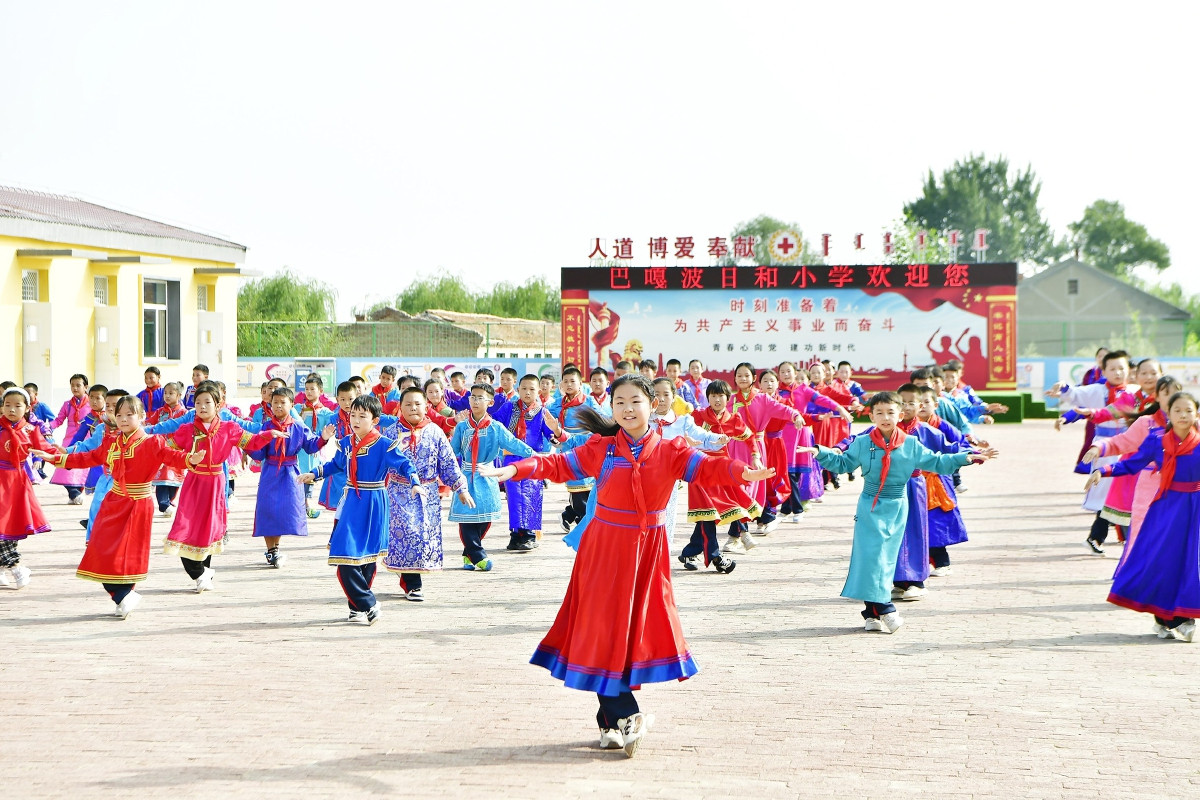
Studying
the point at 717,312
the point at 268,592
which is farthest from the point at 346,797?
the point at 717,312

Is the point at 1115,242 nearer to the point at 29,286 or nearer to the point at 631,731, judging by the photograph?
the point at 29,286

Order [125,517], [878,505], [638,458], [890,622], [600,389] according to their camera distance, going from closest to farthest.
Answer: [638,458]
[890,622]
[878,505]
[125,517]
[600,389]

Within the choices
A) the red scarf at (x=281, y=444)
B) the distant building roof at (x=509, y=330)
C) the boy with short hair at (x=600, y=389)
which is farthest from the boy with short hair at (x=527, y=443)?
the distant building roof at (x=509, y=330)

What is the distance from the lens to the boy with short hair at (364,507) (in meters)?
7.58

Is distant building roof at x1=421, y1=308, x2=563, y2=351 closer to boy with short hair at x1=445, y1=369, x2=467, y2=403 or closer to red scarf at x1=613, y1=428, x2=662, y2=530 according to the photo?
boy with short hair at x1=445, y1=369, x2=467, y2=403

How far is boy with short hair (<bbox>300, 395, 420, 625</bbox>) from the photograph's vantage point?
758 centimetres

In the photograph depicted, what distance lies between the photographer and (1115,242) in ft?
289

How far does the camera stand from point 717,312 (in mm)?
30797

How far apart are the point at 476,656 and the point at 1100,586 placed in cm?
506

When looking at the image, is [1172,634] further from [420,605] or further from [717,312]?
[717,312]

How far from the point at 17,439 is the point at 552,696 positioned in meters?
5.36

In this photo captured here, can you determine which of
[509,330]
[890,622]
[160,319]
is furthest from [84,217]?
[509,330]

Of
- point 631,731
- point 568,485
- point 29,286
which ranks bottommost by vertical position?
point 631,731

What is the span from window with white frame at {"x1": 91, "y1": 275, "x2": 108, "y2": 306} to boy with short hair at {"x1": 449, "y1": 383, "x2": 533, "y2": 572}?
13.4m
